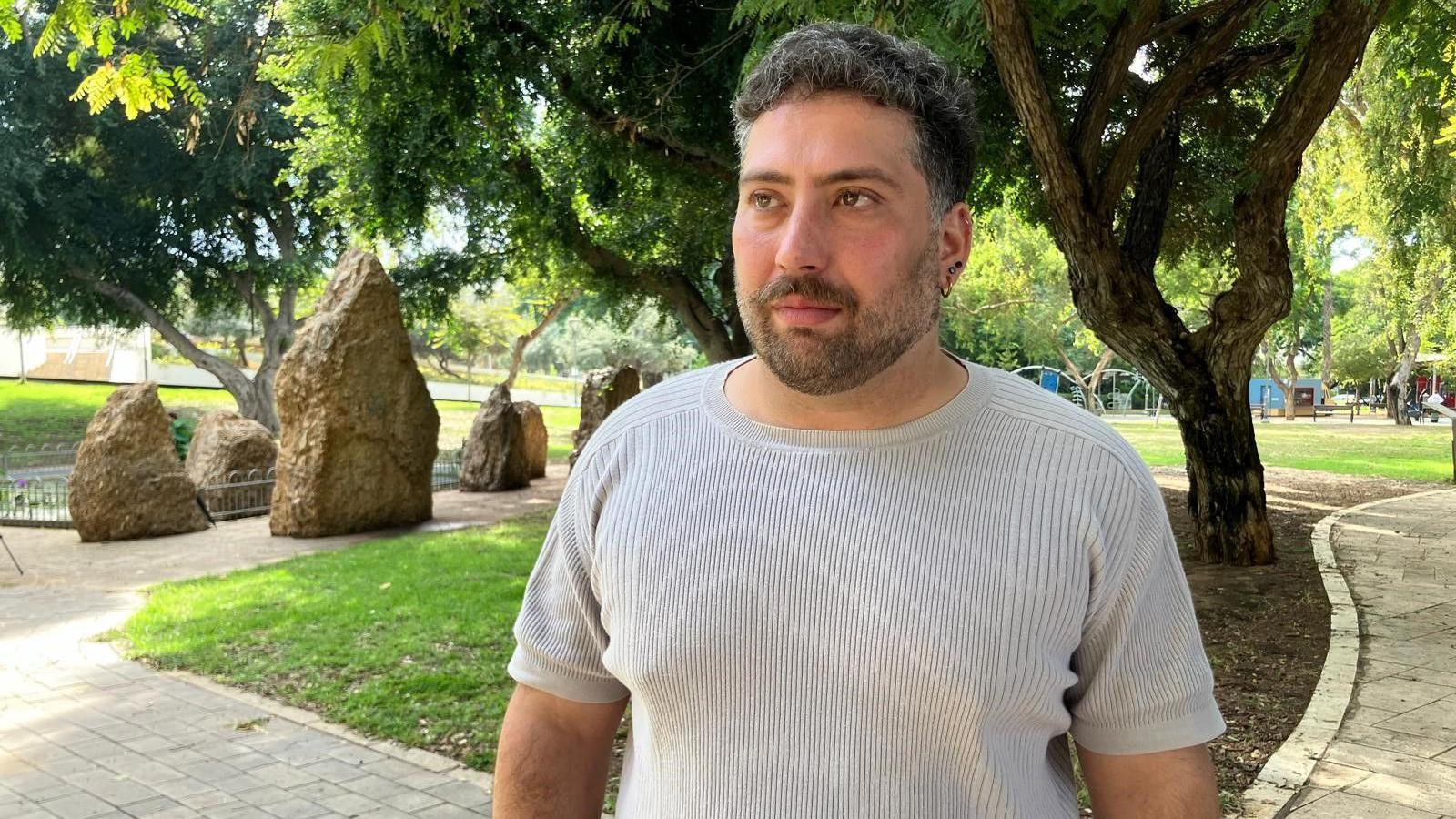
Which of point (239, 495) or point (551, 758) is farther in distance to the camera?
point (239, 495)

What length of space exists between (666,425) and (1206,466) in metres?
8.21

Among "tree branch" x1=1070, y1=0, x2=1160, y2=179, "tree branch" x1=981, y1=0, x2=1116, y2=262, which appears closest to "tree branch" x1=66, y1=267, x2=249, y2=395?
"tree branch" x1=981, y1=0, x2=1116, y2=262

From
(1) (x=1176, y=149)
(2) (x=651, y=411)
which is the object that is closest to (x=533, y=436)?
(1) (x=1176, y=149)

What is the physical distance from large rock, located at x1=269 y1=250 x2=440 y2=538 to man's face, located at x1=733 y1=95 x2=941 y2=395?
462 inches

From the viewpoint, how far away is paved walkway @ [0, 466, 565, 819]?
4.91 meters

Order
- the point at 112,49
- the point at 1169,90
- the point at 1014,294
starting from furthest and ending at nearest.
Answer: the point at 1014,294
the point at 1169,90
the point at 112,49

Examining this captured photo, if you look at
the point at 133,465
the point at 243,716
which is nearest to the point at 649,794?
the point at 243,716

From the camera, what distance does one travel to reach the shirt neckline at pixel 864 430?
5.27 ft

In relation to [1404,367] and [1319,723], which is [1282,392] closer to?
[1404,367]

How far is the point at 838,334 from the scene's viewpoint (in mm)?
1545

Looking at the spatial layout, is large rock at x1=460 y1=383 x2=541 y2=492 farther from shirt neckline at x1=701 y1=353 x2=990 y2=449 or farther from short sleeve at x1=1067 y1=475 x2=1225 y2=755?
short sleeve at x1=1067 y1=475 x2=1225 y2=755

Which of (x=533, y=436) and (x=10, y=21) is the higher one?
(x=10, y=21)

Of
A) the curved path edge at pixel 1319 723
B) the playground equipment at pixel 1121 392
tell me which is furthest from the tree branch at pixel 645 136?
the playground equipment at pixel 1121 392

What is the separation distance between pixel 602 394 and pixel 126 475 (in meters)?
6.91
